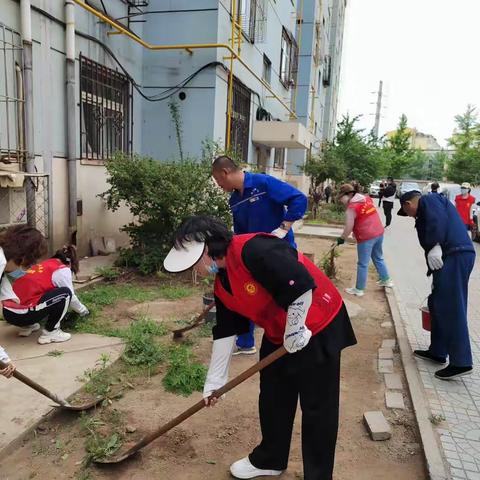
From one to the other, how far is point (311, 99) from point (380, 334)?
18758 mm

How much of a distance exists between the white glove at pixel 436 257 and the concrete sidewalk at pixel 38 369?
2731 millimetres

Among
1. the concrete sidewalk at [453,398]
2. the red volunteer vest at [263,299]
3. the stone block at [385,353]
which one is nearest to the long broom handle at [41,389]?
the red volunteer vest at [263,299]

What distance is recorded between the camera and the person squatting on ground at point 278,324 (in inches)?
74.0

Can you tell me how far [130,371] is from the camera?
11.7 ft

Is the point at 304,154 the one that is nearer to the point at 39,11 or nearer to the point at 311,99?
the point at 311,99

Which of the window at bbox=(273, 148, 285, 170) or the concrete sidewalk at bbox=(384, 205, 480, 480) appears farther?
the window at bbox=(273, 148, 285, 170)

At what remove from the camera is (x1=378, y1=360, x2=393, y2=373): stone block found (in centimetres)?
382

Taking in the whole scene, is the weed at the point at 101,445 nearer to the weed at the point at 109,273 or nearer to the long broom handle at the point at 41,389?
the long broom handle at the point at 41,389

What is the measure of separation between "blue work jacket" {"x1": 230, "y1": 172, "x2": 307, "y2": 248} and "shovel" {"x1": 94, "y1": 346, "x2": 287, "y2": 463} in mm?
A: 1596

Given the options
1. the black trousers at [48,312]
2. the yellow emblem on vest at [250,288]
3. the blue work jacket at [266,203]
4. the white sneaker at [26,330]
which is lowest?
the white sneaker at [26,330]

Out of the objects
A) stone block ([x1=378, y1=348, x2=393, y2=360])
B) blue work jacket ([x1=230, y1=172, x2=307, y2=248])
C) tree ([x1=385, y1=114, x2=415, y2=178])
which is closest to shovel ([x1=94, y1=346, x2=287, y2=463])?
blue work jacket ([x1=230, y1=172, x2=307, y2=248])

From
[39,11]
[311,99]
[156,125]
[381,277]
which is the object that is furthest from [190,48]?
[311,99]

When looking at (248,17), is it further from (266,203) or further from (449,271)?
(449,271)

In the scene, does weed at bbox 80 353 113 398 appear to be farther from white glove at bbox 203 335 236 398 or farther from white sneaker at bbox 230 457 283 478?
white glove at bbox 203 335 236 398
